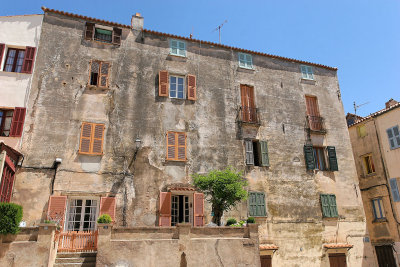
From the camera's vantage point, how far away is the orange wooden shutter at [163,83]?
17.2m

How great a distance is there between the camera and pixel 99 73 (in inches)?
650

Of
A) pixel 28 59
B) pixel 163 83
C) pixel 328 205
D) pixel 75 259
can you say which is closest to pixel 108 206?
pixel 75 259

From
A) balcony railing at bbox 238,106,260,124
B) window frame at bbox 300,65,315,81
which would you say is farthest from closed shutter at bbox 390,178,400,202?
balcony railing at bbox 238,106,260,124

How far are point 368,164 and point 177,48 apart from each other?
14.7 meters

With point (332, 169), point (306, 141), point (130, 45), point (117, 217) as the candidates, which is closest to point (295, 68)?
point (306, 141)

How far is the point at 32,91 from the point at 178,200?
850 cm

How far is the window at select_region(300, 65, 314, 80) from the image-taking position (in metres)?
21.4

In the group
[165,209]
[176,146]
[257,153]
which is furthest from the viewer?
[257,153]

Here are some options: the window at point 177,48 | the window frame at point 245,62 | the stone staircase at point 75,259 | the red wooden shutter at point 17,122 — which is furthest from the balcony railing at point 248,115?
the red wooden shutter at point 17,122

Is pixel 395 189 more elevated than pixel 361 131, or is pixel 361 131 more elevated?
pixel 361 131

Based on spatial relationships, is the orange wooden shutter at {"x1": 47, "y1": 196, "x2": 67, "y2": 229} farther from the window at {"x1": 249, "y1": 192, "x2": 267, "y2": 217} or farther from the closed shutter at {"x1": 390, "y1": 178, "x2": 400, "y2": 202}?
the closed shutter at {"x1": 390, "y1": 178, "x2": 400, "y2": 202}

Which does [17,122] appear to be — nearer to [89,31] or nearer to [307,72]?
[89,31]

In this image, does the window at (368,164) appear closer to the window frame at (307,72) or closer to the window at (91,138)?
the window frame at (307,72)

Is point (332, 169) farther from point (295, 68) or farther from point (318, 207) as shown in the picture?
point (295, 68)
